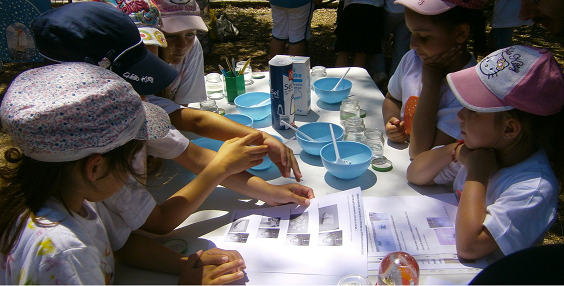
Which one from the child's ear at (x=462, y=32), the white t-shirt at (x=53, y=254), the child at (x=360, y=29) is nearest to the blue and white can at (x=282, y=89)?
the child's ear at (x=462, y=32)

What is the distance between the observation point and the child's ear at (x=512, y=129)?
105 cm

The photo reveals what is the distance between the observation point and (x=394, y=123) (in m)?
1.64

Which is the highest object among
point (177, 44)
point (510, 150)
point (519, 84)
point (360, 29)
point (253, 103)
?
point (519, 84)

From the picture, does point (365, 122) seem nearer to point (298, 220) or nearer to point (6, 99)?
point (298, 220)

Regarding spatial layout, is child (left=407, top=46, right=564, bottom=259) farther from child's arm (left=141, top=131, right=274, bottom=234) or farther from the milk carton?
the milk carton

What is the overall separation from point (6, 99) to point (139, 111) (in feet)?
0.80

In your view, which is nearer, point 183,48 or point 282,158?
point 282,158

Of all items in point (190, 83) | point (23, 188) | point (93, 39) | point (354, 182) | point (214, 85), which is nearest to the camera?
point (23, 188)

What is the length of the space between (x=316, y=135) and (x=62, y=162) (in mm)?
1033

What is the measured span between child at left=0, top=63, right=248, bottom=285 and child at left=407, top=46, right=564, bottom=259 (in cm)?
86

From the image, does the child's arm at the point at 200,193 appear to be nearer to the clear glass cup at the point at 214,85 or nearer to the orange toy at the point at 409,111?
the orange toy at the point at 409,111

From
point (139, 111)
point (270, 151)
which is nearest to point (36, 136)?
point (139, 111)

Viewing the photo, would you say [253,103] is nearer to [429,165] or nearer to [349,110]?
[349,110]

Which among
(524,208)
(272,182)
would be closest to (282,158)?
(272,182)
